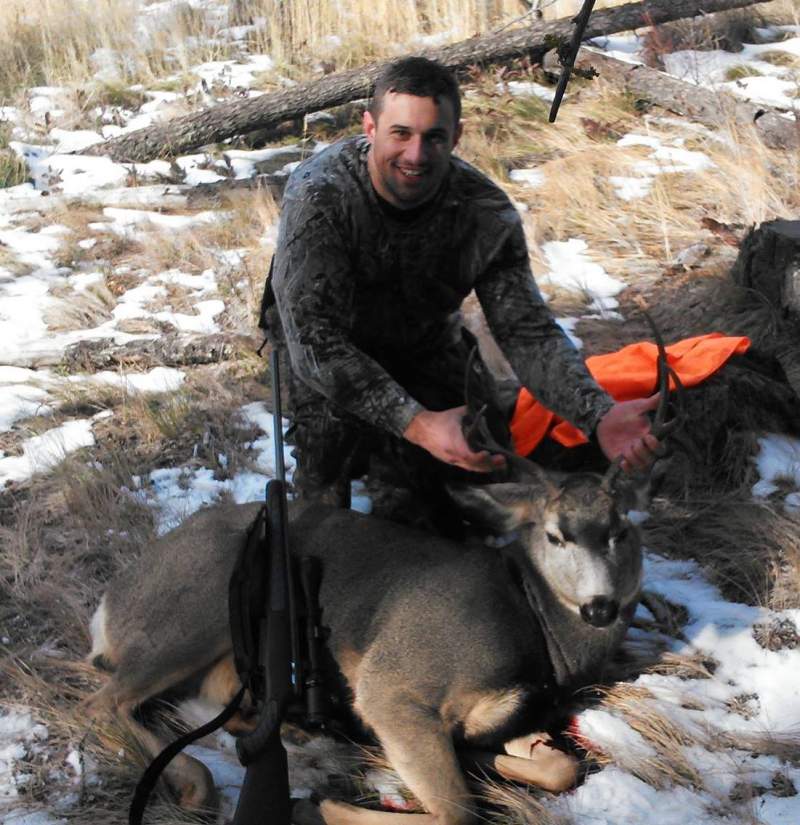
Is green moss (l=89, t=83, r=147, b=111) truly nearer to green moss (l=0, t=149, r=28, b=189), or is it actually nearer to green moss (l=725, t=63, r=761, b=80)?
green moss (l=0, t=149, r=28, b=189)

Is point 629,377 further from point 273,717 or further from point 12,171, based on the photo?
point 12,171

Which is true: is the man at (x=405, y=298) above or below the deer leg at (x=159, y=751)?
above

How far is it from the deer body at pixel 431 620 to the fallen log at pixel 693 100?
186 inches

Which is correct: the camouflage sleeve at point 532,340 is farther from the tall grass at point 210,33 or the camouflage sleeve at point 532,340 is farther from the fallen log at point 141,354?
the tall grass at point 210,33

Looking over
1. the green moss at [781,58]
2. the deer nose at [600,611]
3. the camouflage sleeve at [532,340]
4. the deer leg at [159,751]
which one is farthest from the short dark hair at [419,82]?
the green moss at [781,58]

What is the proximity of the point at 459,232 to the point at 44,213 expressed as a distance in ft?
16.3

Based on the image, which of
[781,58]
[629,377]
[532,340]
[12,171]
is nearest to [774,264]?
[629,377]

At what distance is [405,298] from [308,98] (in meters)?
5.15

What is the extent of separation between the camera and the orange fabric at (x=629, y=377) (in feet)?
14.9

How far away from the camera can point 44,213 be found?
812cm

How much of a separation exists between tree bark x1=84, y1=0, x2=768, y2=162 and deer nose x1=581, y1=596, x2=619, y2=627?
6.57 meters

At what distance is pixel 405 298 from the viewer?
431 cm

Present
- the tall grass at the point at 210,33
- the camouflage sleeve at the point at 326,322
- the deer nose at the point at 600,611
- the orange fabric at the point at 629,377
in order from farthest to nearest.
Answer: the tall grass at the point at 210,33 → the orange fabric at the point at 629,377 → the camouflage sleeve at the point at 326,322 → the deer nose at the point at 600,611

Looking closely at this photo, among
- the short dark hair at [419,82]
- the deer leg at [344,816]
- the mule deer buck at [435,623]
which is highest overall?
the short dark hair at [419,82]
